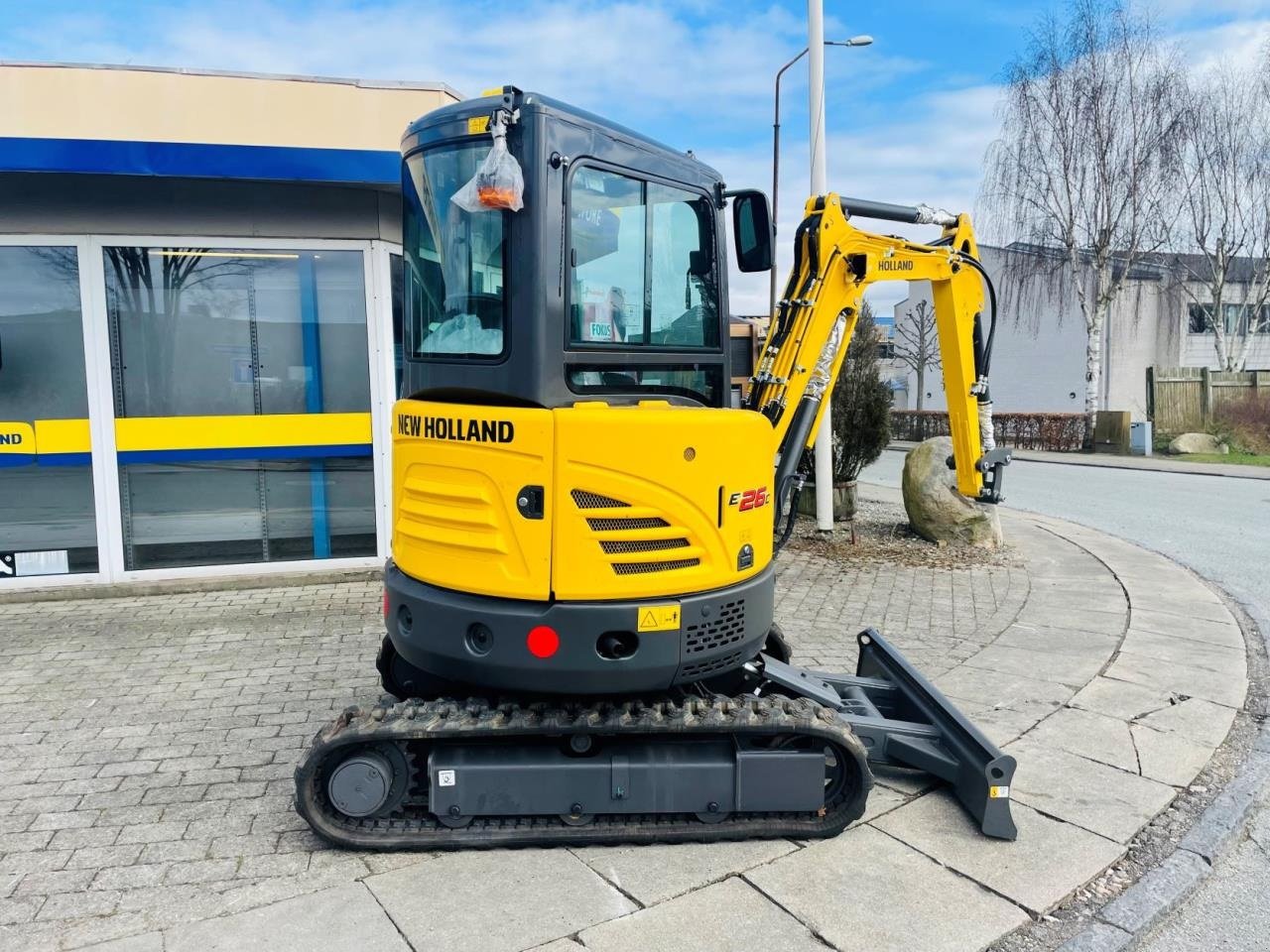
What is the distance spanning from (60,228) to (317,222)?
A: 2007mm

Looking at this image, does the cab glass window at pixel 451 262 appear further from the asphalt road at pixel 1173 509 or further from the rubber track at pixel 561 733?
the asphalt road at pixel 1173 509

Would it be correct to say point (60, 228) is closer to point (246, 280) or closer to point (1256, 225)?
point (246, 280)

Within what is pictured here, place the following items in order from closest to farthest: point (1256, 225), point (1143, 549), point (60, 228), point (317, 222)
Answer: point (60, 228)
point (317, 222)
point (1143, 549)
point (1256, 225)

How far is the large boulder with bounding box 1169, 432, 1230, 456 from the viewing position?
840 inches

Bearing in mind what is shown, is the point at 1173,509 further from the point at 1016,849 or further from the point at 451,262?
the point at 451,262

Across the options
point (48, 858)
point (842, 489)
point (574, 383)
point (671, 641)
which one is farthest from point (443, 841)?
point (842, 489)

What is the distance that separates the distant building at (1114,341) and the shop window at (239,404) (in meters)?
25.9

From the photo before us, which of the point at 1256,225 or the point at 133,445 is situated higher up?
the point at 1256,225

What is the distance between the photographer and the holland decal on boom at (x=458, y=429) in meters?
3.20

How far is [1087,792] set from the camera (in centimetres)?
392

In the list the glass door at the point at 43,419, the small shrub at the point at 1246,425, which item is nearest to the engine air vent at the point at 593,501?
the glass door at the point at 43,419

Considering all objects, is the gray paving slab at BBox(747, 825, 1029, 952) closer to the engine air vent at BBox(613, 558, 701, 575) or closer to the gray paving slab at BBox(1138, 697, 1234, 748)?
the engine air vent at BBox(613, 558, 701, 575)

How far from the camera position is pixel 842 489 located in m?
11.1

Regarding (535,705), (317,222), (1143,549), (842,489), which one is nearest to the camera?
(535,705)
